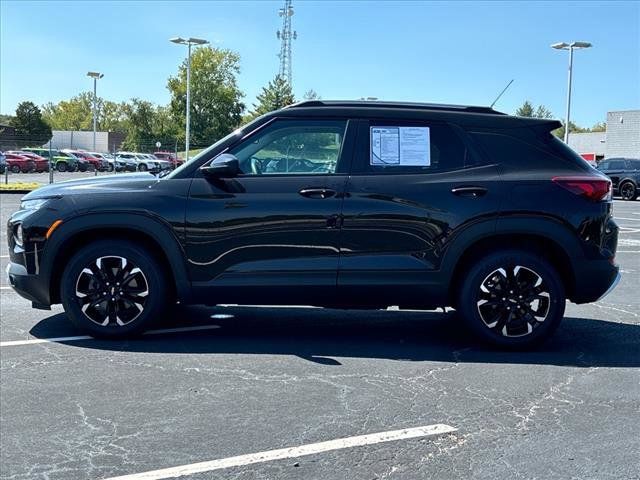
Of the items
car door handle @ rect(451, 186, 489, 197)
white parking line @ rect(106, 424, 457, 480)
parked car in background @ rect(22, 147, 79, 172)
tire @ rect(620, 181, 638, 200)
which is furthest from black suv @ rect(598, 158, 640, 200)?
parked car in background @ rect(22, 147, 79, 172)

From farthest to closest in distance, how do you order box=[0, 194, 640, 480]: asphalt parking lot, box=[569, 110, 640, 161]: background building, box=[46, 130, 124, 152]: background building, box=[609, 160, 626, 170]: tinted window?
box=[46, 130, 124, 152]: background building
box=[569, 110, 640, 161]: background building
box=[609, 160, 626, 170]: tinted window
box=[0, 194, 640, 480]: asphalt parking lot

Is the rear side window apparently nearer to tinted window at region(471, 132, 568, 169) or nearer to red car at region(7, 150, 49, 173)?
tinted window at region(471, 132, 568, 169)

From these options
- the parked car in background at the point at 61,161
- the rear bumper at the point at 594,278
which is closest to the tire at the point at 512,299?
the rear bumper at the point at 594,278

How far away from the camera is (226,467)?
10.7 ft

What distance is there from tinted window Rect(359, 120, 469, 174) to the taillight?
76cm

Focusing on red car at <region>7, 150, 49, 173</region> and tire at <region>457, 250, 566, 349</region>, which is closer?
tire at <region>457, 250, 566, 349</region>

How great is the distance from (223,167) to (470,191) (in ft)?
6.20

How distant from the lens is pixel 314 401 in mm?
4156

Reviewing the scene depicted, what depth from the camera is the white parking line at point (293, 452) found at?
322 centimetres

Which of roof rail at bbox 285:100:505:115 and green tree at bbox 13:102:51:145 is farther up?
green tree at bbox 13:102:51:145

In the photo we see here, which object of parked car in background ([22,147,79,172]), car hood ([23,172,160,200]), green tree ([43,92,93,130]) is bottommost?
car hood ([23,172,160,200])

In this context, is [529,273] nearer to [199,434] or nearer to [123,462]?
[199,434]

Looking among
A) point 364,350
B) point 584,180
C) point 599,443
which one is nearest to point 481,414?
point 599,443

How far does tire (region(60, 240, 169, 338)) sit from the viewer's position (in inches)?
210
